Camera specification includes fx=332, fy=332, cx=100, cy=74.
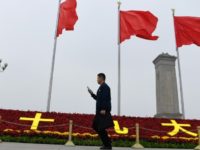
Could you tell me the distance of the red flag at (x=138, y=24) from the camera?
1822 cm

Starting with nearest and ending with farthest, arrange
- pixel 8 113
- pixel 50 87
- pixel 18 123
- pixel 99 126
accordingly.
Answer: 1. pixel 99 126
2. pixel 18 123
3. pixel 8 113
4. pixel 50 87

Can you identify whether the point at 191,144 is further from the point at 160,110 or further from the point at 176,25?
the point at 160,110

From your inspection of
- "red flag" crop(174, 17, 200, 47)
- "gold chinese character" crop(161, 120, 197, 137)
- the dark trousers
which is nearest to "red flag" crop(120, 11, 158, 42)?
"red flag" crop(174, 17, 200, 47)

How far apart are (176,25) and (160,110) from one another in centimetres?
1160

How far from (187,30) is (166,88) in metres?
11.2

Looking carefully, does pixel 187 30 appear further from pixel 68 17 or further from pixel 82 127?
pixel 82 127

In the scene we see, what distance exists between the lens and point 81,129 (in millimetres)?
12773

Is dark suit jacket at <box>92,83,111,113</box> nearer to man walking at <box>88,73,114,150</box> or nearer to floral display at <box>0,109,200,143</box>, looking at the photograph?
man walking at <box>88,73,114,150</box>

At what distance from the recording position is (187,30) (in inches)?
732

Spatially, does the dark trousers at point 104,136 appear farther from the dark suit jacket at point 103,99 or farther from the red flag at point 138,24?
the red flag at point 138,24

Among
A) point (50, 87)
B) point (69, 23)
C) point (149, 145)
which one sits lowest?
point (149, 145)

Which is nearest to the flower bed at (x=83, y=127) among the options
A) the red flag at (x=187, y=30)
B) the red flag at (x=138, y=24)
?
the red flag at (x=187, y=30)

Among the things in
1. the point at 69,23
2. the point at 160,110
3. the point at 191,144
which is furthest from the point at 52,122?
the point at 160,110

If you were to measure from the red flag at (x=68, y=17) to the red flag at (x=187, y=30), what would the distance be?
584cm
